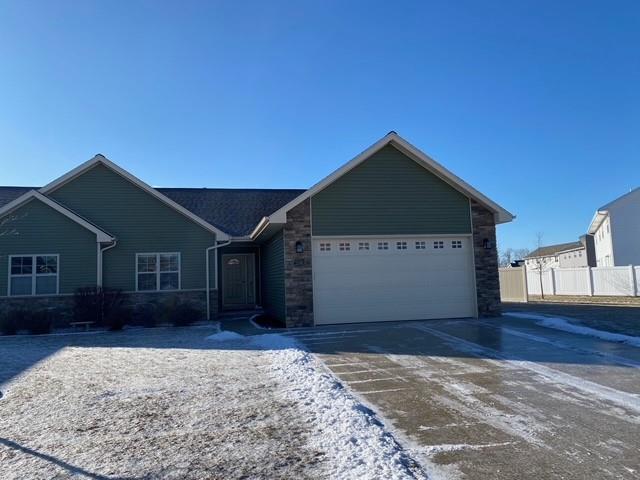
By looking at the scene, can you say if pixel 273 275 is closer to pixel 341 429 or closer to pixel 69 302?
pixel 69 302

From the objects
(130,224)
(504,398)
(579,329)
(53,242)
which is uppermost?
(130,224)

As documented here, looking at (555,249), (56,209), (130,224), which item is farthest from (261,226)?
(555,249)

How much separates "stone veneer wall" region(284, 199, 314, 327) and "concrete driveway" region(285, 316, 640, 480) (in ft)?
8.25

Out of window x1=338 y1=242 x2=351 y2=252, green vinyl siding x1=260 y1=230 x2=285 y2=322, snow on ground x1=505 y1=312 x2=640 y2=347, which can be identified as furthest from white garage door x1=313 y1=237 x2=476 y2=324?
snow on ground x1=505 y1=312 x2=640 y2=347

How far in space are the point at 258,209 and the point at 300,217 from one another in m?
7.24

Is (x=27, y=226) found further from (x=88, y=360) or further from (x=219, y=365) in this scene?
(x=219, y=365)

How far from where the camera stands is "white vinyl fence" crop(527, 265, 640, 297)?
22.5 m

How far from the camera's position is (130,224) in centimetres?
1534

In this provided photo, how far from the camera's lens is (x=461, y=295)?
13805 millimetres

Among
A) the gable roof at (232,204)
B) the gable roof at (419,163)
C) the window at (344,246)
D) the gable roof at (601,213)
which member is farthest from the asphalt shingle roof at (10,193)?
the gable roof at (601,213)

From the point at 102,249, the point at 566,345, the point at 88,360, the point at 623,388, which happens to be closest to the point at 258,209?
the point at 102,249

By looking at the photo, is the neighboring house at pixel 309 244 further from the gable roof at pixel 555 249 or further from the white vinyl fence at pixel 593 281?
the gable roof at pixel 555 249

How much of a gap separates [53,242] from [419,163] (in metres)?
11.7

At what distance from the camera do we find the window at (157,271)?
15250 mm
